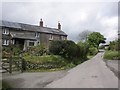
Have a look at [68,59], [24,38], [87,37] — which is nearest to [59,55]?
[68,59]

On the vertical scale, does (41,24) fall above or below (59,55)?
above

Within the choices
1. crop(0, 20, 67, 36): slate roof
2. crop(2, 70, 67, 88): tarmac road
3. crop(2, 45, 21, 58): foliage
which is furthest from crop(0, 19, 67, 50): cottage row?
crop(2, 70, 67, 88): tarmac road

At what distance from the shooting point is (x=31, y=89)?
10945mm

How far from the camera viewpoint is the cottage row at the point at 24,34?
45.2 m

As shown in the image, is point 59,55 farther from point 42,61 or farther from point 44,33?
point 44,33

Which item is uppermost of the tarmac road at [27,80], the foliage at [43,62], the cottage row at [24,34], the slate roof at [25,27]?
the slate roof at [25,27]

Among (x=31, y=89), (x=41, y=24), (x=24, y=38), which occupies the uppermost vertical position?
(x=41, y=24)

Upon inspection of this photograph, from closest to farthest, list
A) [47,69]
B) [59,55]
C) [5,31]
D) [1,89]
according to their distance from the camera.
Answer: [1,89] < [47,69] < [59,55] < [5,31]

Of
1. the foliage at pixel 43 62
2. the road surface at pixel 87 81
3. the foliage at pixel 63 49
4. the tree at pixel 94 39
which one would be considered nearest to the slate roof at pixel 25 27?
the foliage at pixel 63 49

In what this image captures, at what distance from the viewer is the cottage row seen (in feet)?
148

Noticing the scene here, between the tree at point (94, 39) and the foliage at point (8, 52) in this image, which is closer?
the foliage at point (8, 52)

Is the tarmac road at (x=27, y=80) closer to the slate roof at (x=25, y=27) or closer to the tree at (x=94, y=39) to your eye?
the slate roof at (x=25, y=27)

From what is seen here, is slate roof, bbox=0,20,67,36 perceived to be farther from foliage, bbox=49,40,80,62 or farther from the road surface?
the road surface

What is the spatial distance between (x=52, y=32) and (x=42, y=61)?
127ft
